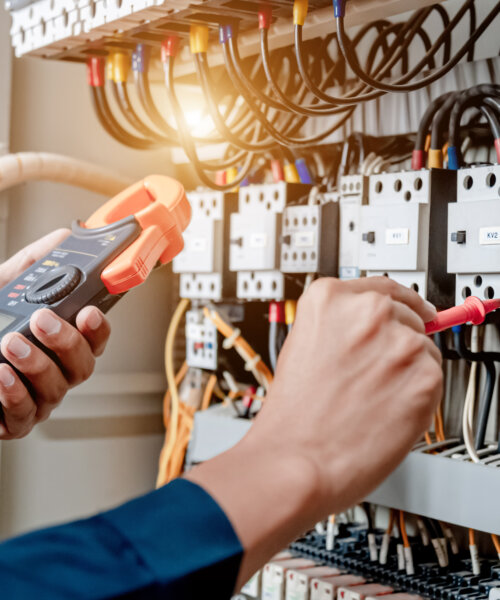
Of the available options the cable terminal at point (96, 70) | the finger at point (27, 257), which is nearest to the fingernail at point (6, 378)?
the finger at point (27, 257)

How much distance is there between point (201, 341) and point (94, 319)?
723mm

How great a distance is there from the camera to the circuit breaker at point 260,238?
156 cm

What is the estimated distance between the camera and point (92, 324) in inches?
42.6

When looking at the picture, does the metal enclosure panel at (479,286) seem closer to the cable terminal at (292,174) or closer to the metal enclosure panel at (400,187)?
the metal enclosure panel at (400,187)

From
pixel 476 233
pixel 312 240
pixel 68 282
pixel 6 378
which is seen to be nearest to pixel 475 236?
pixel 476 233

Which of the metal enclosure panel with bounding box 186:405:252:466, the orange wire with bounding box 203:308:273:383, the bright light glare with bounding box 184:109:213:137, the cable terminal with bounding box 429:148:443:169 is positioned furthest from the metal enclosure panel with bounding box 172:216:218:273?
the cable terminal with bounding box 429:148:443:169

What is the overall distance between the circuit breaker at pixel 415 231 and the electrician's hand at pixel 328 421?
77 centimetres

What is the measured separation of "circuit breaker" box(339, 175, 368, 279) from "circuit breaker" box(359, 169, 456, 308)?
0.08m

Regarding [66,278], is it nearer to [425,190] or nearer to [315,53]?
[425,190]

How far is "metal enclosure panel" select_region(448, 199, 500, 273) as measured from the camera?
1144 millimetres

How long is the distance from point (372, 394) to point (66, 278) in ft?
2.33

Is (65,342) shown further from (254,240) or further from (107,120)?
(107,120)

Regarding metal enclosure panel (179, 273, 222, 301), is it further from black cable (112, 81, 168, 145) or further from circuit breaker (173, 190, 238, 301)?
black cable (112, 81, 168, 145)

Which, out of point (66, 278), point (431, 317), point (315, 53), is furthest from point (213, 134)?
point (431, 317)
